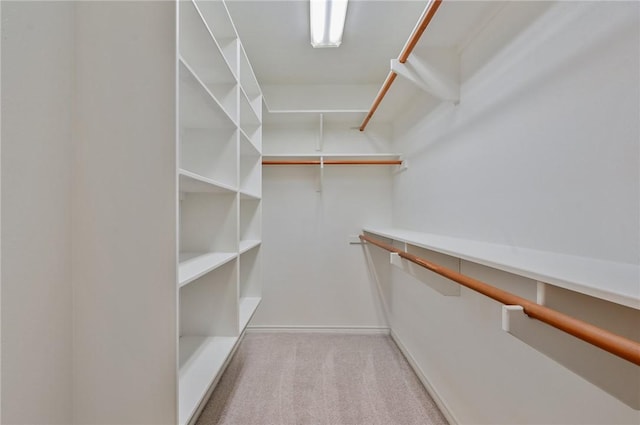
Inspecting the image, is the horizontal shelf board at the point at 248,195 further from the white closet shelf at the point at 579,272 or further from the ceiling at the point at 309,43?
the white closet shelf at the point at 579,272

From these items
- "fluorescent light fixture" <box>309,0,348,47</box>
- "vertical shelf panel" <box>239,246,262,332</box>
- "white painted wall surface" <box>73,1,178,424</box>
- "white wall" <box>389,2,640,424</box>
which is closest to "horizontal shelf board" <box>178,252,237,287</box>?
"white painted wall surface" <box>73,1,178,424</box>

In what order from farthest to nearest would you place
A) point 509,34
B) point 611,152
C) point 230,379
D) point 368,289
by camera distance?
point 368,289, point 230,379, point 509,34, point 611,152

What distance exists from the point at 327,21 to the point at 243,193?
1.08 m

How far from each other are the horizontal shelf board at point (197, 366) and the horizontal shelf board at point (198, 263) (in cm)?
40

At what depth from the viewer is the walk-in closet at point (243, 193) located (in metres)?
0.70

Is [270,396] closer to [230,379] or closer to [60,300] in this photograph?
[230,379]

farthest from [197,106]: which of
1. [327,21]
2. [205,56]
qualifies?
[327,21]

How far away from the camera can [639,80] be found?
647 millimetres

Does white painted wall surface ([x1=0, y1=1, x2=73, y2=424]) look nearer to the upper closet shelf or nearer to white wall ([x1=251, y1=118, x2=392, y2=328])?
the upper closet shelf

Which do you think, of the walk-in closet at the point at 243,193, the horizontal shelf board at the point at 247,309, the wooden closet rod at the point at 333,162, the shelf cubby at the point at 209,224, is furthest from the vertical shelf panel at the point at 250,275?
the wooden closet rod at the point at 333,162

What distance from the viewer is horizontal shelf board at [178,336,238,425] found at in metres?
0.98

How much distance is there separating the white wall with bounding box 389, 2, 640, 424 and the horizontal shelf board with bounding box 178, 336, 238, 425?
113 cm

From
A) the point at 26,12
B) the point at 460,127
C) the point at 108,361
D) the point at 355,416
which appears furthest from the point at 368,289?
the point at 26,12

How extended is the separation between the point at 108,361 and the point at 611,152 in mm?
1523
